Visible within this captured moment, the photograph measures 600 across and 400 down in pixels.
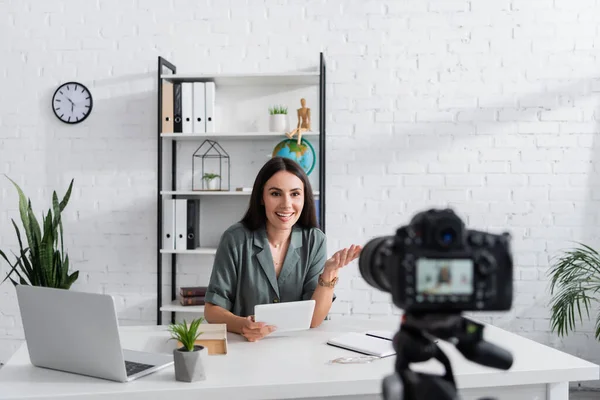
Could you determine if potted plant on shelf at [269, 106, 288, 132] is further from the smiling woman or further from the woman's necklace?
the woman's necklace

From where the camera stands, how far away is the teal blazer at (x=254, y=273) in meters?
2.28

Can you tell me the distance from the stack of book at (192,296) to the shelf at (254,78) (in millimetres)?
1228

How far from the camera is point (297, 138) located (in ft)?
11.1

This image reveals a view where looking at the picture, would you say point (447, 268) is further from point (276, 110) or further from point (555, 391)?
point (276, 110)

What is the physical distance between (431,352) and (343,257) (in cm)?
128

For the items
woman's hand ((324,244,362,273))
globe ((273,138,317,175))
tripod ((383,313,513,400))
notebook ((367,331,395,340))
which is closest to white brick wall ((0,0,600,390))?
globe ((273,138,317,175))

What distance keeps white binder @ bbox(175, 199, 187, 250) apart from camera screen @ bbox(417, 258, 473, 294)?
2.78 metres

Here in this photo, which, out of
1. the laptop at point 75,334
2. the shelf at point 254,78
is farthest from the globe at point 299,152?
the laptop at point 75,334

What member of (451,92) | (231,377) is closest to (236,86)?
(451,92)

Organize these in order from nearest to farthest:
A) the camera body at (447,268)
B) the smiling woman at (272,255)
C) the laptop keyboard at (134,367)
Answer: the camera body at (447,268), the laptop keyboard at (134,367), the smiling woman at (272,255)

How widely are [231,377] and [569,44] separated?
301 cm

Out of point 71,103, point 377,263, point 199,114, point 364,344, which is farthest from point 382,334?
point 71,103

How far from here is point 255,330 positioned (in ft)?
6.15

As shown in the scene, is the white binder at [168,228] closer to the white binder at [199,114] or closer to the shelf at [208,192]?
the shelf at [208,192]
